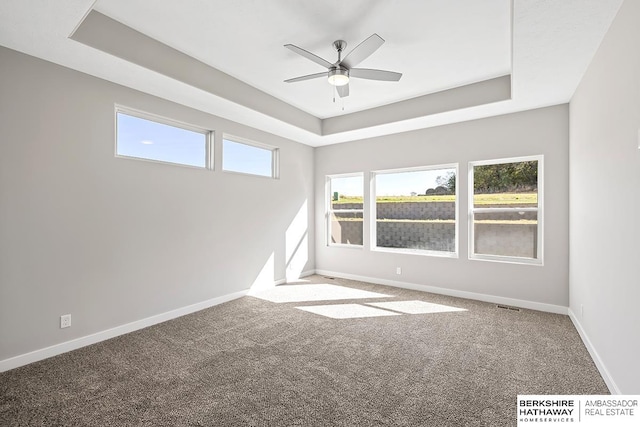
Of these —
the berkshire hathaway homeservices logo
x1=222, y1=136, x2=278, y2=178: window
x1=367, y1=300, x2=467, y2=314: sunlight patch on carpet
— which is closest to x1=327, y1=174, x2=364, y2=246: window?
x1=222, y1=136, x2=278, y2=178: window

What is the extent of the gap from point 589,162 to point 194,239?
4432mm

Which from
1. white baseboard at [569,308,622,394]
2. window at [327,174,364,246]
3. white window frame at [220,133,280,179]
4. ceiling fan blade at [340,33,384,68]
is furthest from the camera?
window at [327,174,364,246]

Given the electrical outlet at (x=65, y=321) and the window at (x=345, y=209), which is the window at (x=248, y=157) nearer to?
the window at (x=345, y=209)

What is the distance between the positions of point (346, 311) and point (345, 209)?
8.04 feet

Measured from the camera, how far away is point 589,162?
2.73 metres

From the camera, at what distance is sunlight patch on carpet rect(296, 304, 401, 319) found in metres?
3.75

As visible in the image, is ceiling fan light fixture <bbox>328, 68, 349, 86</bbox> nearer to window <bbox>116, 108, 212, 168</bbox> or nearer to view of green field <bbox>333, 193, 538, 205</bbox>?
window <bbox>116, 108, 212, 168</bbox>

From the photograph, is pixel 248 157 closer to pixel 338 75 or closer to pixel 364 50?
pixel 338 75

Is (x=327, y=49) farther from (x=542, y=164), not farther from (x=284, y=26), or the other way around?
(x=542, y=164)

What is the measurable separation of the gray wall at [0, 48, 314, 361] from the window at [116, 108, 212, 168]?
12 centimetres

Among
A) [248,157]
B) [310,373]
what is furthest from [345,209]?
[310,373]

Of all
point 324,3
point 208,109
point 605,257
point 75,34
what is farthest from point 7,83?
point 605,257

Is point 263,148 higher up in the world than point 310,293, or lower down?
higher up

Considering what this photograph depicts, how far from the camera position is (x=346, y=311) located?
3891 mm
